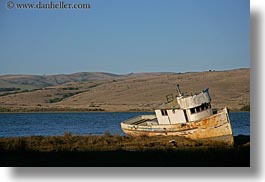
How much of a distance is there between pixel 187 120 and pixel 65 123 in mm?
1934

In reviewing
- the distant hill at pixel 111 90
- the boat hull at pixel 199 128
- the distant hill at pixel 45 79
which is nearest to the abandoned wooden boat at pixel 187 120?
the boat hull at pixel 199 128

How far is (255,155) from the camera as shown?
31.4 ft

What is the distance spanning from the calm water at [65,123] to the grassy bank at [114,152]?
125 mm

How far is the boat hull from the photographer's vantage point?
10.8m

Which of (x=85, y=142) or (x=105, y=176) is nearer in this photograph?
(x=105, y=176)

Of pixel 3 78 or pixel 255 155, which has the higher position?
pixel 3 78

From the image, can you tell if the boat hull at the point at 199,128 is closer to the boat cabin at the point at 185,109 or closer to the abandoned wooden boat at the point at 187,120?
the abandoned wooden boat at the point at 187,120

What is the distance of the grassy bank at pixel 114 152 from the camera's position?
980 cm

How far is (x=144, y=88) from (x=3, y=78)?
2151mm

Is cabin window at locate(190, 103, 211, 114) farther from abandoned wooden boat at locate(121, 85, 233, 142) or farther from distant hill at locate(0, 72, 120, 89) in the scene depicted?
distant hill at locate(0, 72, 120, 89)

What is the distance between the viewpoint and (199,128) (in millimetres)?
10953

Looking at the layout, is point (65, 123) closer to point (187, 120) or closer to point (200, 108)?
point (187, 120)

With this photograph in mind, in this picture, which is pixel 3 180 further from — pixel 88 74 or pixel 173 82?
pixel 173 82

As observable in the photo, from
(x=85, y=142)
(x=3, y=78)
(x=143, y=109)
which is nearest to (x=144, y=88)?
(x=143, y=109)
